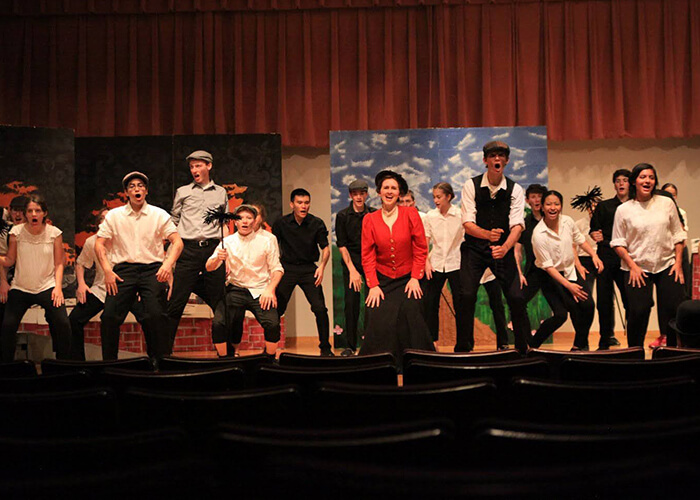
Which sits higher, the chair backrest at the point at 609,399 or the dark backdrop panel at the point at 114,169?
the dark backdrop panel at the point at 114,169

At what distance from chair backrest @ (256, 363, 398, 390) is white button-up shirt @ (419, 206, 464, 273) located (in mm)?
4147

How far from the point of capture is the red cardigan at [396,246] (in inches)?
180

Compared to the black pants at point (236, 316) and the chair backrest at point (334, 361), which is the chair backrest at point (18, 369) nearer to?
the chair backrest at point (334, 361)

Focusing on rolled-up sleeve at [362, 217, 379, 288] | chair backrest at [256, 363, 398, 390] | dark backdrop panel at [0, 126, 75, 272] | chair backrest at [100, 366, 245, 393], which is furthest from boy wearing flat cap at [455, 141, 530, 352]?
dark backdrop panel at [0, 126, 75, 272]

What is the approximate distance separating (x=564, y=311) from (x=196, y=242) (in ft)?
11.4

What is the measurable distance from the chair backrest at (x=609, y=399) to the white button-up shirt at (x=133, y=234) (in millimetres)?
3850

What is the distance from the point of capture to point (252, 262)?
18.6 feet

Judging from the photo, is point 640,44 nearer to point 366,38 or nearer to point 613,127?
point 613,127

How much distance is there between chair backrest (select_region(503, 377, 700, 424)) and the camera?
1895 millimetres

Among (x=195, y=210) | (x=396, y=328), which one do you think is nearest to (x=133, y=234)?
(x=195, y=210)

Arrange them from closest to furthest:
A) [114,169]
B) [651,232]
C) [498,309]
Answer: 1. [651,232]
2. [498,309]
3. [114,169]

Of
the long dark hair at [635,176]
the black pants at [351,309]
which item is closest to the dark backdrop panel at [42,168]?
the black pants at [351,309]

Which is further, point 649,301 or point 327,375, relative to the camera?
point 649,301

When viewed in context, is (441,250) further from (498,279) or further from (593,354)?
(593,354)
